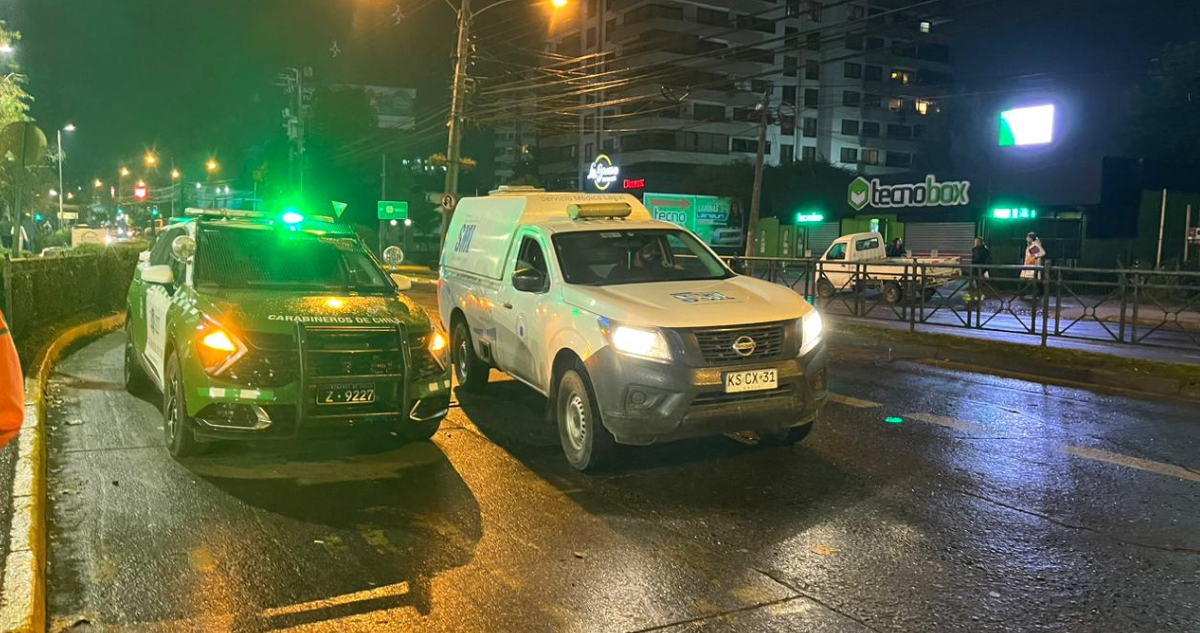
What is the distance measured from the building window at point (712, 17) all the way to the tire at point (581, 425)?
248 feet

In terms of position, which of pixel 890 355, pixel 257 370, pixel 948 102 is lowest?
pixel 890 355

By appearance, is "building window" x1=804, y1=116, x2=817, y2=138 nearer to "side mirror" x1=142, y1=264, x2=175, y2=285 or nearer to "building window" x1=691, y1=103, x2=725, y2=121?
"building window" x1=691, y1=103, x2=725, y2=121

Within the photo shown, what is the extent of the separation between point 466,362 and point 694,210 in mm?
33003

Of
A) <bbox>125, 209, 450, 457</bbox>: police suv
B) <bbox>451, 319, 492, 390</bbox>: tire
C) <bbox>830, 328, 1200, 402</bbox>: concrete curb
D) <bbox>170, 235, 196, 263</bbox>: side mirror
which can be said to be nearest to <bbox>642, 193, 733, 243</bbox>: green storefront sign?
<bbox>830, 328, 1200, 402</bbox>: concrete curb

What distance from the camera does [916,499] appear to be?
601 centimetres

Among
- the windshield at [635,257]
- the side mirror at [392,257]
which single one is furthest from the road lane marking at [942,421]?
the side mirror at [392,257]

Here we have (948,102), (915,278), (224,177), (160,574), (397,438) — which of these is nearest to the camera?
(160,574)

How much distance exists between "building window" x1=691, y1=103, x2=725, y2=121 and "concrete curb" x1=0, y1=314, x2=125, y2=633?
242 feet

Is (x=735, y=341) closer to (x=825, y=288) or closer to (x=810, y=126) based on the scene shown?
(x=825, y=288)

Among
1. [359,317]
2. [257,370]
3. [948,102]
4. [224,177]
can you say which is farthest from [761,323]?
[948,102]

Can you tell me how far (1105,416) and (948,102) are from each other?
8368cm

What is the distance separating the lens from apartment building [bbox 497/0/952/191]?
251 ft

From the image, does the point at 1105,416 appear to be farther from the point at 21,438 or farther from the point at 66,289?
the point at 66,289

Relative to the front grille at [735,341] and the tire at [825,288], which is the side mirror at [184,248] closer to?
the front grille at [735,341]
